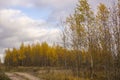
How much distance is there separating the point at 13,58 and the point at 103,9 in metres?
73.1

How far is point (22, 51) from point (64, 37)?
63724 mm

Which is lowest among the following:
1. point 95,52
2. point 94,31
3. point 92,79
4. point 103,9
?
point 92,79

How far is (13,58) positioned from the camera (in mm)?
104938

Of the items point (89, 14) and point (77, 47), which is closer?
point (89, 14)

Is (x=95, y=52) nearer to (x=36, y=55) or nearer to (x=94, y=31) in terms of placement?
(x=94, y=31)

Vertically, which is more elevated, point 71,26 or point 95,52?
point 71,26

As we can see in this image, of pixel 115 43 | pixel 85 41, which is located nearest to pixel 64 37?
pixel 85 41

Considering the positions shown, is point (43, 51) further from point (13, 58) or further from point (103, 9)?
point (103, 9)

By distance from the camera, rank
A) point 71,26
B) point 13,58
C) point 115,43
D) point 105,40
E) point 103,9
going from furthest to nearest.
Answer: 1. point 13,58
2. point 71,26
3. point 103,9
4. point 105,40
5. point 115,43

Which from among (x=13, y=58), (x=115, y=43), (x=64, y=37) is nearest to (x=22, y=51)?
(x=13, y=58)

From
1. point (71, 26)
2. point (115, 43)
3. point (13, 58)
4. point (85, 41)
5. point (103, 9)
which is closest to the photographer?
point (115, 43)

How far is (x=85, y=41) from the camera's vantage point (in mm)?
39250

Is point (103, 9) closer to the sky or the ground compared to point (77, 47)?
closer to the sky

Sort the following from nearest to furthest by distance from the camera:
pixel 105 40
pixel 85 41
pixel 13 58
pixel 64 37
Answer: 1. pixel 105 40
2. pixel 85 41
3. pixel 64 37
4. pixel 13 58
